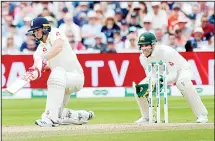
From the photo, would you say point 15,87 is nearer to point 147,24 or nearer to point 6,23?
point 147,24

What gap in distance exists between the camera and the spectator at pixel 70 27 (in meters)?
19.6

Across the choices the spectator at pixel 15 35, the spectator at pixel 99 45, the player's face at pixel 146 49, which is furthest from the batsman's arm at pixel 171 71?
the spectator at pixel 15 35

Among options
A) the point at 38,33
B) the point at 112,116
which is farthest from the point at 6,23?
the point at 38,33

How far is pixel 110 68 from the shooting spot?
18.1 metres

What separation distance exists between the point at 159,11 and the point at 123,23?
3.00 feet

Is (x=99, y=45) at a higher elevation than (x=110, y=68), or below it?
higher

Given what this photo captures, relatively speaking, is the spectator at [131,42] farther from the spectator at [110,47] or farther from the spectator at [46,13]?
the spectator at [46,13]

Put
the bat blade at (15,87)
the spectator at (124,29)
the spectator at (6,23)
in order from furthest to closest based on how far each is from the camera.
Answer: the spectator at (6,23) → the spectator at (124,29) → the bat blade at (15,87)

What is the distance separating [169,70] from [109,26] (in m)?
8.63

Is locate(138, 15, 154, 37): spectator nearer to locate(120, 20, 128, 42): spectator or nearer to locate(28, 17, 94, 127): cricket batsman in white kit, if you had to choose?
locate(120, 20, 128, 42): spectator

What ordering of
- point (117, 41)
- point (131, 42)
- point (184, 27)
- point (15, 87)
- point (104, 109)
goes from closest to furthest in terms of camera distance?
point (15, 87)
point (104, 109)
point (131, 42)
point (117, 41)
point (184, 27)

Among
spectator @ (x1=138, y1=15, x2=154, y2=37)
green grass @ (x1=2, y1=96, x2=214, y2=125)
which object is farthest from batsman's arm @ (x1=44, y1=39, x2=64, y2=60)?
spectator @ (x1=138, y1=15, x2=154, y2=37)

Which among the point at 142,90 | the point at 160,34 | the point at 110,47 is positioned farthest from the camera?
the point at 160,34

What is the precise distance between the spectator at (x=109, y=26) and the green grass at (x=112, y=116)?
2494mm
